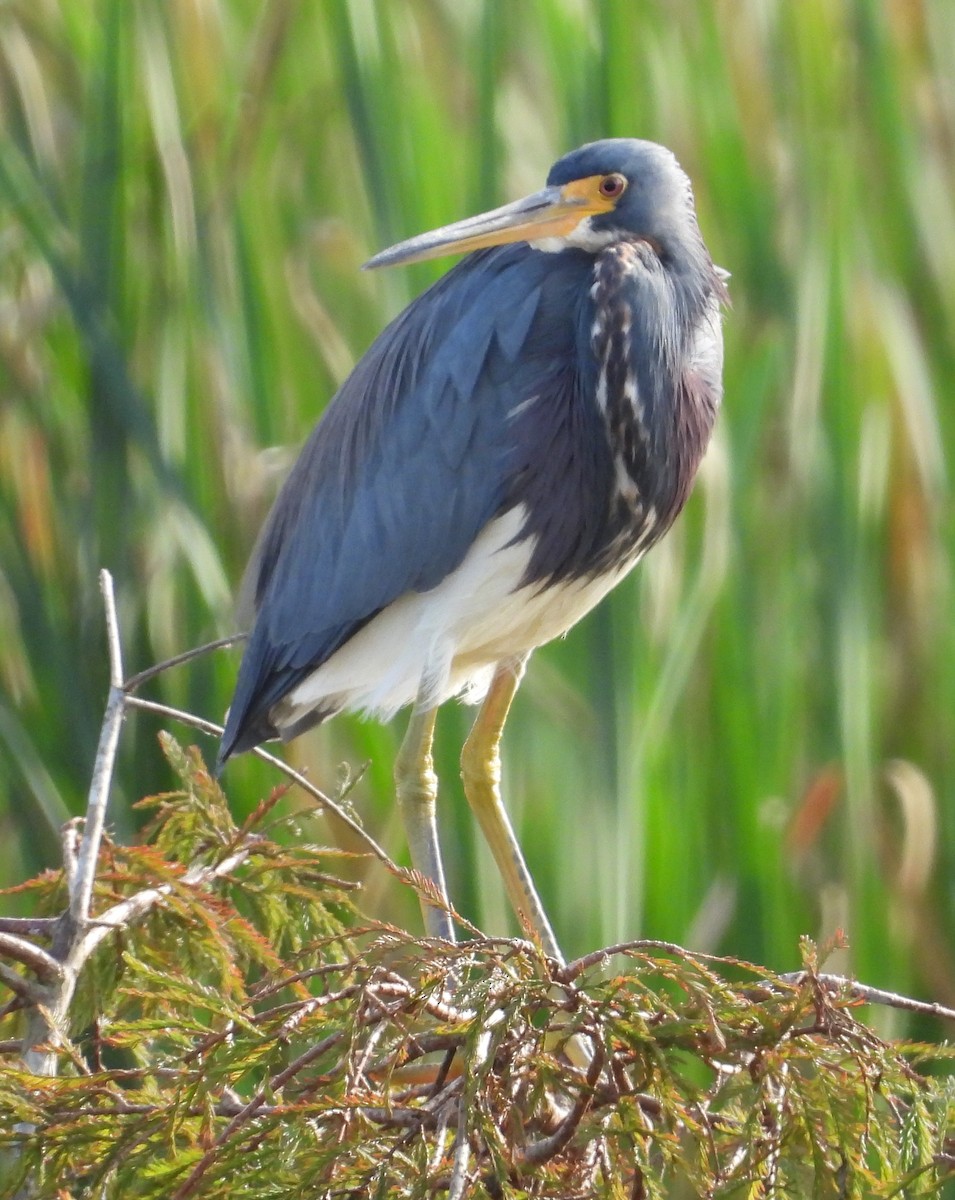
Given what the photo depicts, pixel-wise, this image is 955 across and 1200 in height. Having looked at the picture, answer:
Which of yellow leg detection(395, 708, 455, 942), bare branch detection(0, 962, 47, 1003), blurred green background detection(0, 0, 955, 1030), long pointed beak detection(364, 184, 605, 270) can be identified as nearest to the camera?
bare branch detection(0, 962, 47, 1003)

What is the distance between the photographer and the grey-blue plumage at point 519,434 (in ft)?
6.00

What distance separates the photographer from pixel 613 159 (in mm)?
1830

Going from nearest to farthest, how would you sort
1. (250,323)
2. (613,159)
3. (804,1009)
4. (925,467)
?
(804,1009) → (613,159) → (250,323) → (925,467)

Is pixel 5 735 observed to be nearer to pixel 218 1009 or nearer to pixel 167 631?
pixel 167 631

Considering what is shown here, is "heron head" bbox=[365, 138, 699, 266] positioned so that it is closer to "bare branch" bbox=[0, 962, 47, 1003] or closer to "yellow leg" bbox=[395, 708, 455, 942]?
"yellow leg" bbox=[395, 708, 455, 942]

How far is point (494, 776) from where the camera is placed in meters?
2.16

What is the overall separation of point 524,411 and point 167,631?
68cm

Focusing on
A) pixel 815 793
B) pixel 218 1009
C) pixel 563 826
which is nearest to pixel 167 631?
pixel 563 826

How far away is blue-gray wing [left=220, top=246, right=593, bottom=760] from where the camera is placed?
185cm

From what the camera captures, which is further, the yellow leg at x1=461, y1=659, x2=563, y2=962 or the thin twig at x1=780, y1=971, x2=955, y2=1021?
the yellow leg at x1=461, y1=659, x2=563, y2=962

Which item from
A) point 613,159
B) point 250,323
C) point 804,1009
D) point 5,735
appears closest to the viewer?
point 804,1009

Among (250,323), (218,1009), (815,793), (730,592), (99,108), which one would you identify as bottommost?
(815,793)

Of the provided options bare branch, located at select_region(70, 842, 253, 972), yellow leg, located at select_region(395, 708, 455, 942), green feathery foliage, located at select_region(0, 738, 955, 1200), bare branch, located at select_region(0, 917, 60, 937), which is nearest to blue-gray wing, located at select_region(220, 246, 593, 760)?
yellow leg, located at select_region(395, 708, 455, 942)

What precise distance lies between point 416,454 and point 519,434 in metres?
0.17
